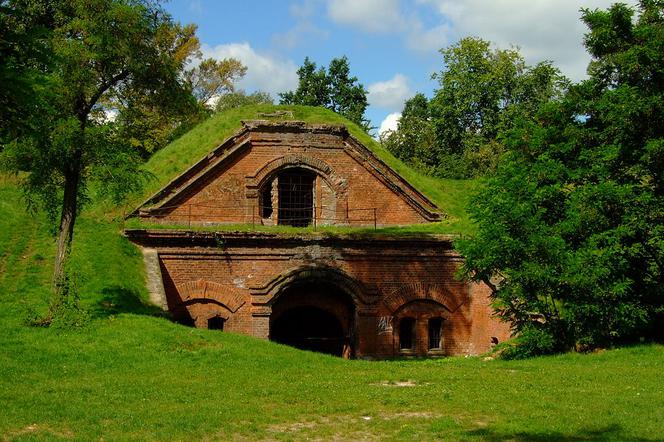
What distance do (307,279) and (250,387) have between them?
9.05m

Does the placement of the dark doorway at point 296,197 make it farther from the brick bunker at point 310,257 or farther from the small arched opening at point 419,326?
the small arched opening at point 419,326

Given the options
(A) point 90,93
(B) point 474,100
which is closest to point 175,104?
(A) point 90,93

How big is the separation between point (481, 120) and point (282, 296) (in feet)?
93.8

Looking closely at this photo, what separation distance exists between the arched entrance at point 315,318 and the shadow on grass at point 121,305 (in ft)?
15.1

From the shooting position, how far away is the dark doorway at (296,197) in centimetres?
2436

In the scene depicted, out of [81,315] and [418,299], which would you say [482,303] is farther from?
[81,315]

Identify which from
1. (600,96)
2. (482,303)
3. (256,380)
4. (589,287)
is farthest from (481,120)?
(256,380)

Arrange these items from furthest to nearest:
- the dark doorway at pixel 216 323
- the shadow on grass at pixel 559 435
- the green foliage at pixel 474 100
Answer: the green foliage at pixel 474 100, the dark doorway at pixel 216 323, the shadow on grass at pixel 559 435

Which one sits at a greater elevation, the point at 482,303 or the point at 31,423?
the point at 482,303

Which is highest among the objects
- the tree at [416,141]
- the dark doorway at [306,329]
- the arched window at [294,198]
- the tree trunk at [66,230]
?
the tree at [416,141]

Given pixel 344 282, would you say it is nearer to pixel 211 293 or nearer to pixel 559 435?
pixel 211 293

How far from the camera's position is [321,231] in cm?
2183

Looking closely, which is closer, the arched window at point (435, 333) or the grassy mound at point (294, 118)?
the arched window at point (435, 333)

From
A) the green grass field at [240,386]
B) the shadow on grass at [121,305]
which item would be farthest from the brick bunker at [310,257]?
the green grass field at [240,386]
